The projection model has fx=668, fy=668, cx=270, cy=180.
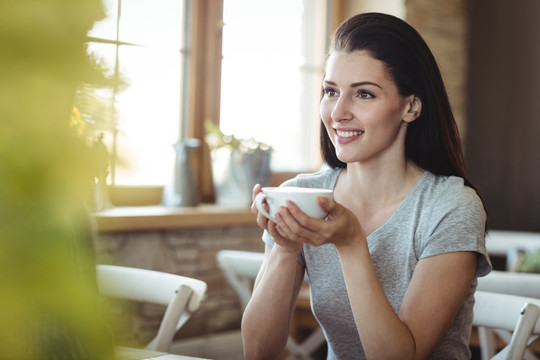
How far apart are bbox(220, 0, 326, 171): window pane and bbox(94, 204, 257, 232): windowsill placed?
0.48 m

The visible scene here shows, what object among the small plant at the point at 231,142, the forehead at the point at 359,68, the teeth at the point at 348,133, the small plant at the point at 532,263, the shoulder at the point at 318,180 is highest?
the forehead at the point at 359,68

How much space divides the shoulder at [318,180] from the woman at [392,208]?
69 mm

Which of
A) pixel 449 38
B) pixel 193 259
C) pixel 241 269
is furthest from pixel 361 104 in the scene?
pixel 449 38

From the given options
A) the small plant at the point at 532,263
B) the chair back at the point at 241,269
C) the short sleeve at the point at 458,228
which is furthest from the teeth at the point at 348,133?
the small plant at the point at 532,263

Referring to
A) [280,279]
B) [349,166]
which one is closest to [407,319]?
[280,279]

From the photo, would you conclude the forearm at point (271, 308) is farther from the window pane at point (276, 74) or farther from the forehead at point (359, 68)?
the window pane at point (276, 74)

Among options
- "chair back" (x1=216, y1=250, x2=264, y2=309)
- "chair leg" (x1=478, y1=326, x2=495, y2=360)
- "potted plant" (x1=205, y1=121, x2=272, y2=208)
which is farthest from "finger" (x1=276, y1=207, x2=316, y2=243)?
"potted plant" (x1=205, y1=121, x2=272, y2=208)

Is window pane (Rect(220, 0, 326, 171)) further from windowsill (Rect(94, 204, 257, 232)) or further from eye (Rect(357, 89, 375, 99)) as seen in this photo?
eye (Rect(357, 89, 375, 99))

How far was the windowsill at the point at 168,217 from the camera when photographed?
8.08 ft

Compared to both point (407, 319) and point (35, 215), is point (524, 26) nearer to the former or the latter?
point (407, 319)

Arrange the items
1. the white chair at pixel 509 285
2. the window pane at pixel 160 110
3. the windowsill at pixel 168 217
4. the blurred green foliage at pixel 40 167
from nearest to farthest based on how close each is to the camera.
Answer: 1. the blurred green foliage at pixel 40 167
2. the white chair at pixel 509 285
3. the windowsill at pixel 168 217
4. the window pane at pixel 160 110

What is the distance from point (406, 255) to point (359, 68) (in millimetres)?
393

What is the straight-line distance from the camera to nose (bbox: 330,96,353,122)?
136cm

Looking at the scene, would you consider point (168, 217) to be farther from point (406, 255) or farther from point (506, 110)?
point (506, 110)
